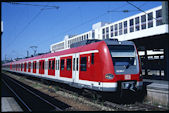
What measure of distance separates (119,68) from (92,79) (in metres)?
1.55

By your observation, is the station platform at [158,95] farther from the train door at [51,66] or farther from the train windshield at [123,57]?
the train door at [51,66]

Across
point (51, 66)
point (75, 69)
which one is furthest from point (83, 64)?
point (51, 66)

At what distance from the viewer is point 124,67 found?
998 centimetres

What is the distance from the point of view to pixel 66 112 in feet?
29.2

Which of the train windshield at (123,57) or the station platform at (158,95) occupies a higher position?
the train windshield at (123,57)

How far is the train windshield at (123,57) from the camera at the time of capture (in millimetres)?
9922

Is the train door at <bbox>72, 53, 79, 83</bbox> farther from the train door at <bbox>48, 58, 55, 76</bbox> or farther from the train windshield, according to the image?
the train door at <bbox>48, 58, 55, 76</bbox>

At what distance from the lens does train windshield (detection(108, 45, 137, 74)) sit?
9.92 metres

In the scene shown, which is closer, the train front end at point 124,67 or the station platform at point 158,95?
the station platform at point 158,95

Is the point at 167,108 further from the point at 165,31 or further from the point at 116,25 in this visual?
the point at 116,25

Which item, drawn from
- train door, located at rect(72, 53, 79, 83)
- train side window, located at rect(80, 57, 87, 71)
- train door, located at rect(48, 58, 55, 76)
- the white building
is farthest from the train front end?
the white building

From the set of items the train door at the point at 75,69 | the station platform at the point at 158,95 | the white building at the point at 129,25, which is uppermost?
the white building at the point at 129,25

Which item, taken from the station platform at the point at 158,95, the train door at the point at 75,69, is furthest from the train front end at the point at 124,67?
the train door at the point at 75,69

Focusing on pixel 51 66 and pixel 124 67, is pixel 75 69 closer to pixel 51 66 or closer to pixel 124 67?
pixel 124 67
